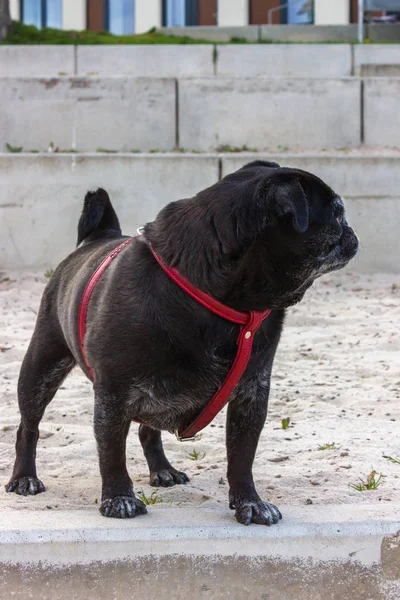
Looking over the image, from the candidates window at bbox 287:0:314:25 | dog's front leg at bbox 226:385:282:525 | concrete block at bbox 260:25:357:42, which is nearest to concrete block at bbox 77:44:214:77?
concrete block at bbox 260:25:357:42

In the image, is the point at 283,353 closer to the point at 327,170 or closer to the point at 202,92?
the point at 327,170

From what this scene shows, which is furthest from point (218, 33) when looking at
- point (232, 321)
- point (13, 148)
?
point (232, 321)

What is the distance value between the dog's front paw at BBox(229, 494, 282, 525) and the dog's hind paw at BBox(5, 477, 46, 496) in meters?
0.87

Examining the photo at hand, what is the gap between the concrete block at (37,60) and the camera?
1255 centimetres

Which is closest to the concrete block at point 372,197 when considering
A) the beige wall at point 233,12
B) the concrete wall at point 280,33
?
the concrete wall at point 280,33

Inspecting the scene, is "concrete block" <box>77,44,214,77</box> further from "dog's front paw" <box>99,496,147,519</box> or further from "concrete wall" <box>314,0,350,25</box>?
"dog's front paw" <box>99,496,147,519</box>

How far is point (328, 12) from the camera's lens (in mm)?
20203

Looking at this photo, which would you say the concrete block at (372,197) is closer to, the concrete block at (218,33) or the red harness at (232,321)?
the red harness at (232,321)

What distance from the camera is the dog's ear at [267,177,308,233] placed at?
107 inches

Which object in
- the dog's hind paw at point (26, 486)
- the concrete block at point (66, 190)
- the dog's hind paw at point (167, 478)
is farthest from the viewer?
the concrete block at point (66, 190)

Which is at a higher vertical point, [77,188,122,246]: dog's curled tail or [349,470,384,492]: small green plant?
[77,188,122,246]: dog's curled tail

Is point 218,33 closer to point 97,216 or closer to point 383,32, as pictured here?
point 383,32

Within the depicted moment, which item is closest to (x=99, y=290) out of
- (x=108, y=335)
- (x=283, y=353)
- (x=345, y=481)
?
(x=108, y=335)

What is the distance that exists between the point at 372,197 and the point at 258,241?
571cm
